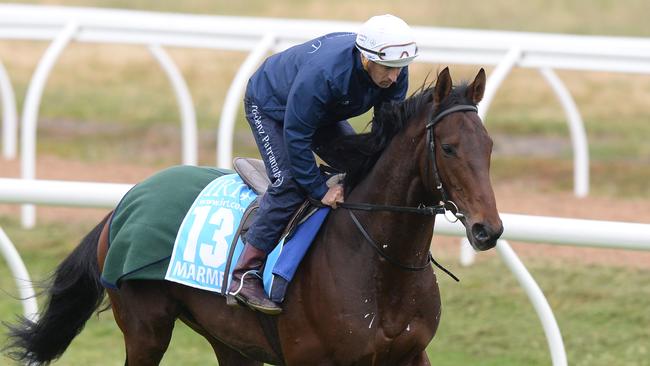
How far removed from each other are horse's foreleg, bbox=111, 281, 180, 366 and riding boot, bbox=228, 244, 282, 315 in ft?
1.70

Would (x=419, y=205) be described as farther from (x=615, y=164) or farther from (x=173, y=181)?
(x=615, y=164)

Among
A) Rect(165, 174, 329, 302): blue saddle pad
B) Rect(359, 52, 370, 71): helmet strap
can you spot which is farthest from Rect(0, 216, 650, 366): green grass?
Rect(359, 52, 370, 71): helmet strap

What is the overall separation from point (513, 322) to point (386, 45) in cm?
319

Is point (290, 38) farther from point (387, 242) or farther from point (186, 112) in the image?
point (387, 242)

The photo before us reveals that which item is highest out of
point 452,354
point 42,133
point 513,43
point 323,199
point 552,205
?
point 323,199

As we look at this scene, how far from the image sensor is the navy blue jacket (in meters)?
4.86

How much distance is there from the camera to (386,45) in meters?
4.71

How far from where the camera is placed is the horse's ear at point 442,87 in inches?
183

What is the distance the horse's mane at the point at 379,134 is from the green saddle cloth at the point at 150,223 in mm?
810

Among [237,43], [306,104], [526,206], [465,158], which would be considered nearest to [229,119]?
[237,43]

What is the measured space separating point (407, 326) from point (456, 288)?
10.1ft

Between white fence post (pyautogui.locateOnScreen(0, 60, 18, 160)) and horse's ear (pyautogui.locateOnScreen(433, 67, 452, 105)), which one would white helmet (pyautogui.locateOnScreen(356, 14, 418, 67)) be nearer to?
horse's ear (pyautogui.locateOnScreen(433, 67, 452, 105))

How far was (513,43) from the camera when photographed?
28.2 feet

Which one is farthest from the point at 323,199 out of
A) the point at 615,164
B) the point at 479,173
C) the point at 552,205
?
the point at 615,164
